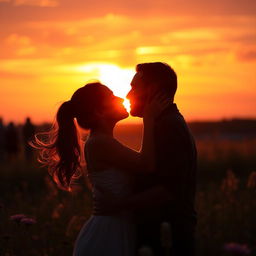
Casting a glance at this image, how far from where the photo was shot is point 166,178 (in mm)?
4141

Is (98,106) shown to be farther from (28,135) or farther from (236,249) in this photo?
(28,135)

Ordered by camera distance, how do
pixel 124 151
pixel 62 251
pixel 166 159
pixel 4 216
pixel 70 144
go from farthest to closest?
1. pixel 4 216
2. pixel 62 251
3. pixel 70 144
4. pixel 124 151
5. pixel 166 159

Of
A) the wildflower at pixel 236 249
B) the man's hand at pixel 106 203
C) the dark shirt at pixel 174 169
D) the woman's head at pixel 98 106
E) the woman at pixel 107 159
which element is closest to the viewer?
the wildflower at pixel 236 249

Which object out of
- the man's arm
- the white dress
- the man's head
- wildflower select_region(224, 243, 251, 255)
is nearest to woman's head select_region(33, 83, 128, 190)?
the man's head

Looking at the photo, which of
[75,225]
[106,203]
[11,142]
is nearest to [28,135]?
[11,142]

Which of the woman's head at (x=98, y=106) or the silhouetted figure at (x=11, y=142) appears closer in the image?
the woman's head at (x=98, y=106)

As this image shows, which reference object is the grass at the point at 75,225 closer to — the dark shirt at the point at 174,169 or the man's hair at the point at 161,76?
the dark shirt at the point at 174,169

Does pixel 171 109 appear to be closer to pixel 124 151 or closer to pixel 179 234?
pixel 124 151

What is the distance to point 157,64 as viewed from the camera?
14.4ft

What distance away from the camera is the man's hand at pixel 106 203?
4.47 m

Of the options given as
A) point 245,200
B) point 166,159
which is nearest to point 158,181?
point 166,159

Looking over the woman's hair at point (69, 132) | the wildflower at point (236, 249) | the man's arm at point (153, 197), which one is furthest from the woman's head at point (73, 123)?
the wildflower at point (236, 249)

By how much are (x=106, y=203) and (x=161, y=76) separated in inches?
39.4

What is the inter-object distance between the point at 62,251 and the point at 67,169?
73.6 inches
